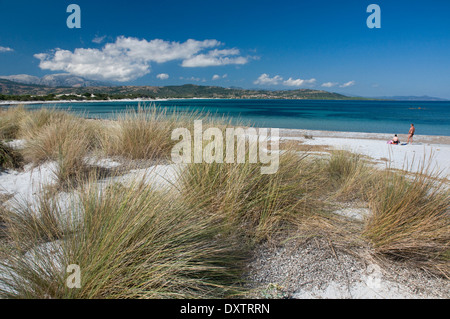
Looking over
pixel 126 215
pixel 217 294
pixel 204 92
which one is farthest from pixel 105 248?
pixel 204 92

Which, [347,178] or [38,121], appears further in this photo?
[38,121]

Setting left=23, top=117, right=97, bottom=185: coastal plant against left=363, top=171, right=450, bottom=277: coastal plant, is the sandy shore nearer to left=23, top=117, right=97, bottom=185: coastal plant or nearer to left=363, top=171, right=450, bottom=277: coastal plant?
left=363, top=171, right=450, bottom=277: coastal plant

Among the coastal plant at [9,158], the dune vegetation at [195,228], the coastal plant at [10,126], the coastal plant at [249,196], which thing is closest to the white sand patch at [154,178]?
the dune vegetation at [195,228]

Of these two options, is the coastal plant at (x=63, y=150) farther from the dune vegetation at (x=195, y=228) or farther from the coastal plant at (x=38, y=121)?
the coastal plant at (x=38, y=121)

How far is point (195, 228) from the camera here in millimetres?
1896

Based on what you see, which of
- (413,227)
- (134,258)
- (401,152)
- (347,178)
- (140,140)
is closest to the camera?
(134,258)

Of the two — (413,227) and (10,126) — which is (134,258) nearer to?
(413,227)

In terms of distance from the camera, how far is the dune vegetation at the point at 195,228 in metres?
1.50

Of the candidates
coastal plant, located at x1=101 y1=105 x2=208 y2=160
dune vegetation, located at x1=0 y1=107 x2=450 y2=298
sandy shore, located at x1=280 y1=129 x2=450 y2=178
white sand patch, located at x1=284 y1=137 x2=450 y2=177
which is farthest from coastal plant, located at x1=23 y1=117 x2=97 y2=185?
white sand patch, located at x1=284 y1=137 x2=450 y2=177

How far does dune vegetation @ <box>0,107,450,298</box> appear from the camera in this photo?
4.92 ft

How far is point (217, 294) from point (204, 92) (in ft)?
407


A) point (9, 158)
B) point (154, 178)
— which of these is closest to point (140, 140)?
point (9, 158)

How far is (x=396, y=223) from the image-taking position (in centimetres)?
218
